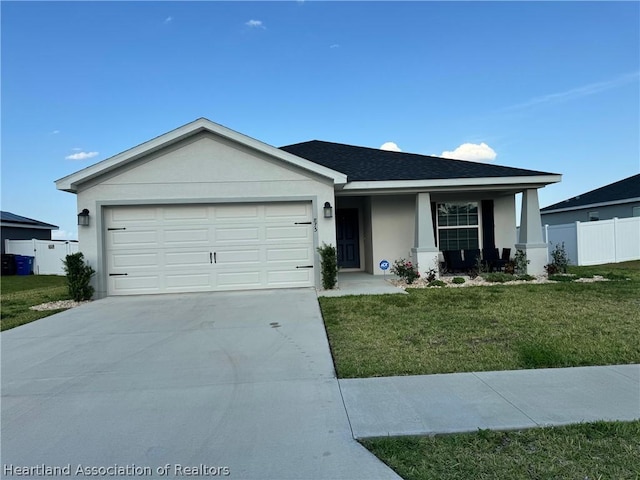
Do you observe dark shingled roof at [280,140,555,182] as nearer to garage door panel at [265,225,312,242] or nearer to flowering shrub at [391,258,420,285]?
garage door panel at [265,225,312,242]

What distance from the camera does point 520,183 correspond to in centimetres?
1184

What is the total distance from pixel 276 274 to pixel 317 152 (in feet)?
19.8

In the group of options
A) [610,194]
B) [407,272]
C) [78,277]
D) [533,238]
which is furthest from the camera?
[610,194]

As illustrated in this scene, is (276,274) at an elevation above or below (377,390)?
above

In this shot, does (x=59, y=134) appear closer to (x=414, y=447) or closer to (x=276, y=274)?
(x=276, y=274)

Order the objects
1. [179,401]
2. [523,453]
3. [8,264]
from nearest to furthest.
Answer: [523,453], [179,401], [8,264]

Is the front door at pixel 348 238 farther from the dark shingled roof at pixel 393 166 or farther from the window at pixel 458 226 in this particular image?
the window at pixel 458 226

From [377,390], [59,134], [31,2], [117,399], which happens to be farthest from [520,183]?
[59,134]

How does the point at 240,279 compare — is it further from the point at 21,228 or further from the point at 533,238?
the point at 21,228

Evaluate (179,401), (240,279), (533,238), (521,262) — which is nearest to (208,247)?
(240,279)

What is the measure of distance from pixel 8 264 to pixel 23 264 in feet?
1.98

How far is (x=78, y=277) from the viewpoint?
9953 mm

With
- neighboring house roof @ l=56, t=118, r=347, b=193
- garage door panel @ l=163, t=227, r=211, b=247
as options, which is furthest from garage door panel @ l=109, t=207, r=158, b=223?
neighboring house roof @ l=56, t=118, r=347, b=193

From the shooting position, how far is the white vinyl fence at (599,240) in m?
16.6
